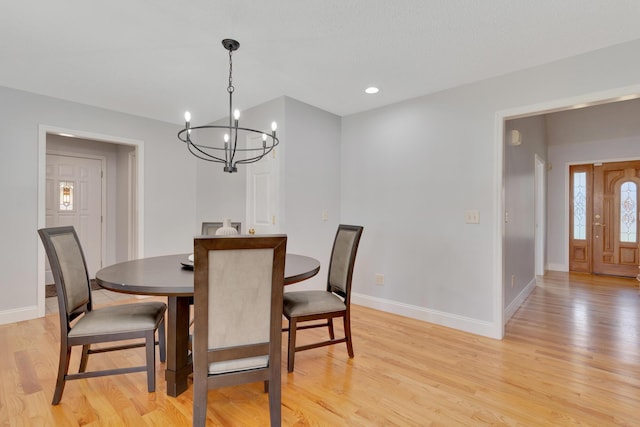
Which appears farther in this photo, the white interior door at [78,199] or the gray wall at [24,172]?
the white interior door at [78,199]

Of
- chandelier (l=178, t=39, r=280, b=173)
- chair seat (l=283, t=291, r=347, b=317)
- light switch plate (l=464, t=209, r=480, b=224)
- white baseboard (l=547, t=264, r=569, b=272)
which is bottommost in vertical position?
white baseboard (l=547, t=264, r=569, b=272)

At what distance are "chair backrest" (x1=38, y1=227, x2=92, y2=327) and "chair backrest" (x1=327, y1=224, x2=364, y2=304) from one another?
5.67 ft

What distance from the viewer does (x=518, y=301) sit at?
147 inches

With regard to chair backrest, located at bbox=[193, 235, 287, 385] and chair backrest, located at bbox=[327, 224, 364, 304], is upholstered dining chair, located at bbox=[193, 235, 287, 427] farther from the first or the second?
chair backrest, located at bbox=[327, 224, 364, 304]

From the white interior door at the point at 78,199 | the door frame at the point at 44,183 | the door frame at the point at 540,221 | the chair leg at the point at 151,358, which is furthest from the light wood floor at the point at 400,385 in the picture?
the door frame at the point at 540,221

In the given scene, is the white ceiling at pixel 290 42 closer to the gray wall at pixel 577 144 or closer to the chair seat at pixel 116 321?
the chair seat at pixel 116 321

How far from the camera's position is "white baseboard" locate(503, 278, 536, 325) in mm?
Answer: 3295

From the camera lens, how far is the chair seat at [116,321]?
5.84 ft

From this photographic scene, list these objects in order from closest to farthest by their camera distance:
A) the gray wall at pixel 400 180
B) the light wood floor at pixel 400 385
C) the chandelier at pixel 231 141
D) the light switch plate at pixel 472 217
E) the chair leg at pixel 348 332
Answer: the light wood floor at pixel 400 385 → the chandelier at pixel 231 141 → the chair leg at pixel 348 332 → the gray wall at pixel 400 180 → the light switch plate at pixel 472 217

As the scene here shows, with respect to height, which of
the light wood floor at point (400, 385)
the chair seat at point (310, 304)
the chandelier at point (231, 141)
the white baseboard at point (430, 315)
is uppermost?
the chandelier at point (231, 141)

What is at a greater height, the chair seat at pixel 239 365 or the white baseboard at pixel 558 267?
the chair seat at pixel 239 365

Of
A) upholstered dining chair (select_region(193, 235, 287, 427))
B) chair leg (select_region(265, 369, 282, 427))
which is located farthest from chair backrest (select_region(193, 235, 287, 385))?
chair leg (select_region(265, 369, 282, 427))

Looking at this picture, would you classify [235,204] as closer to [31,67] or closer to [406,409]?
[31,67]

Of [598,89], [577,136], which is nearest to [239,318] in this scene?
[598,89]
